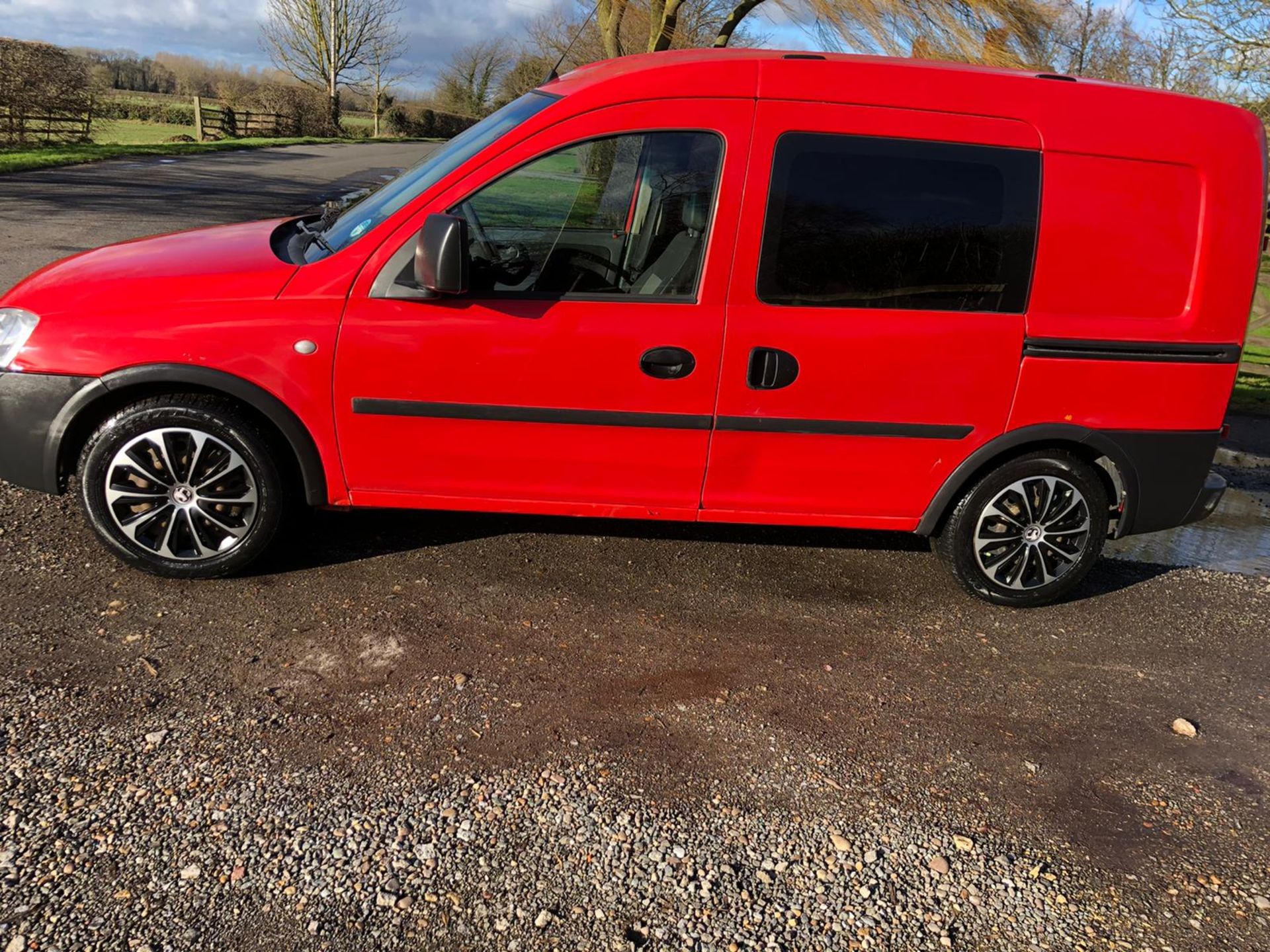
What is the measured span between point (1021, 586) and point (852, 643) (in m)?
0.95

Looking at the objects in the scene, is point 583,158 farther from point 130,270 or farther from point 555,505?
point 130,270

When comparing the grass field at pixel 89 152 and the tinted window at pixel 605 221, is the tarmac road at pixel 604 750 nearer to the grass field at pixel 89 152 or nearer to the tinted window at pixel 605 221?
the tinted window at pixel 605 221

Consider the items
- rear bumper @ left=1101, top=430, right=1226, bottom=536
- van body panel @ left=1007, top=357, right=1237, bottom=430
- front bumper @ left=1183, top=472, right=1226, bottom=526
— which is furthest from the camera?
front bumper @ left=1183, top=472, right=1226, bottom=526

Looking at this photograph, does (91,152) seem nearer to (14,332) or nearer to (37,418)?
(14,332)

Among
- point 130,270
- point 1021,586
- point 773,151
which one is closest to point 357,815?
point 130,270

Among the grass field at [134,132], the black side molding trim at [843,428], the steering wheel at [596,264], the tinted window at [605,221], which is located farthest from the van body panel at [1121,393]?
the grass field at [134,132]

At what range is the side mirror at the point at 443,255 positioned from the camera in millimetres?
3363

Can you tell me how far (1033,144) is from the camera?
367 centimetres

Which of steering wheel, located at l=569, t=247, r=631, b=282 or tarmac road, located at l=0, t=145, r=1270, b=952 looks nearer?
tarmac road, located at l=0, t=145, r=1270, b=952

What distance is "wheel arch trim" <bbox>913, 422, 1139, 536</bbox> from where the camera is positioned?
3.93 meters

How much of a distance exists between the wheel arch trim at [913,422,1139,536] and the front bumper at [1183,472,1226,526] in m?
0.32

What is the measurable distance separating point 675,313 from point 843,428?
846 mm

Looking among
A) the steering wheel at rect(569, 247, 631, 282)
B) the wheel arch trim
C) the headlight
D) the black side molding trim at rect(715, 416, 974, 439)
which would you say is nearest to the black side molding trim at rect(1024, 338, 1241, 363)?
the wheel arch trim

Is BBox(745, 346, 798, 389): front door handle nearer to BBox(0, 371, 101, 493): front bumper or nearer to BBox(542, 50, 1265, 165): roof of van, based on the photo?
BBox(542, 50, 1265, 165): roof of van
